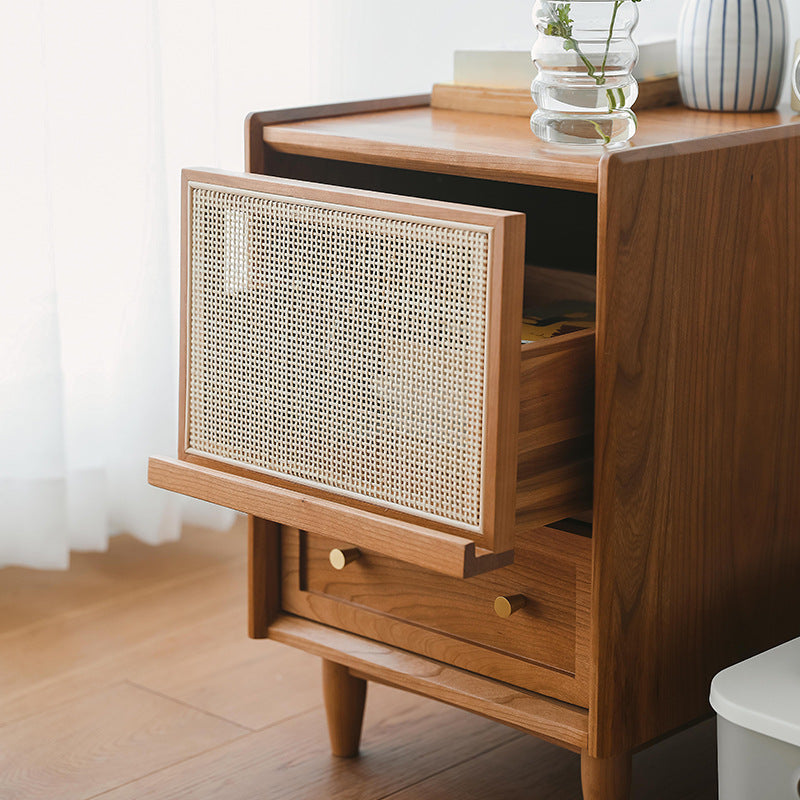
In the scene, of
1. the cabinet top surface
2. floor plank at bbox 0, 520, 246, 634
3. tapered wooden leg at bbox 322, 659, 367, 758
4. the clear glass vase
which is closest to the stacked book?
the cabinet top surface

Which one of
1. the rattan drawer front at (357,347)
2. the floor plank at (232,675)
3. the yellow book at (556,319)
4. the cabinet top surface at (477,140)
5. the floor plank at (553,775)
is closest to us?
the rattan drawer front at (357,347)

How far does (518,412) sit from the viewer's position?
894 mm

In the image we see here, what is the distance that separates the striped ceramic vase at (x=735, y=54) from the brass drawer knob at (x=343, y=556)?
0.52 meters

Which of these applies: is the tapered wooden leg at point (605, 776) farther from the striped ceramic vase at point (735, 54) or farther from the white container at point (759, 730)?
the striped ceramic vase at point (735, 54)

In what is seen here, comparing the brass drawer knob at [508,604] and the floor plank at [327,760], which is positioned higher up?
the brass drawer knob at [508,604]

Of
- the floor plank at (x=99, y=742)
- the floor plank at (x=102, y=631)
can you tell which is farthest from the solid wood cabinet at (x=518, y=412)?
the floor plank at (x=102, y=631)

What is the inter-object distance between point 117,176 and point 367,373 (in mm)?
939

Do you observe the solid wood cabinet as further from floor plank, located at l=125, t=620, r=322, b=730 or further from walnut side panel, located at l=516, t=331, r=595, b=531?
floor plank, located at l=125, t=620, r=322, b=730

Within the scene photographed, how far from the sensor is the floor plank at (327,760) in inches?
49.4

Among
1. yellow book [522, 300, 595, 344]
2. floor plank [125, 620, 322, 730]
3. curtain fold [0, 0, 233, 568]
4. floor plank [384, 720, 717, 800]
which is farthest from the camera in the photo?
curtain fold [0, 0, 233, 568]

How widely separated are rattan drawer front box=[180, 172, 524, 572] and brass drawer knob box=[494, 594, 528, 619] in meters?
0.16

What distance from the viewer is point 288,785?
1.27 metres

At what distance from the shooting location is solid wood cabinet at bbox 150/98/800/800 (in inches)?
35.8

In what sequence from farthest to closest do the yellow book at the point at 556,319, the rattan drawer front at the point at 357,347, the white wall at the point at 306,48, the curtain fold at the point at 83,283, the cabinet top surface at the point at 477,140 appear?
the white wall at the point at 306,48 → the curtain fold at the point at 83,283 → the yellow book at the point at 556,319 → the cabinet top surface at the point at 477,140 → the rattan drawer front at the point at 357,347
